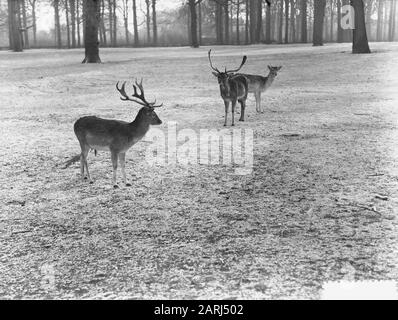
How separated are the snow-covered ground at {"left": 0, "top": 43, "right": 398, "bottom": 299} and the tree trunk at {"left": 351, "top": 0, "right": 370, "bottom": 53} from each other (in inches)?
622

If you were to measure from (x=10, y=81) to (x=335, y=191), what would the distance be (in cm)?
1658

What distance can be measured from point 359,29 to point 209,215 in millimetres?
23635

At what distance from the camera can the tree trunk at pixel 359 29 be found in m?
25.8

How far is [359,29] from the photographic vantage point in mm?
26438

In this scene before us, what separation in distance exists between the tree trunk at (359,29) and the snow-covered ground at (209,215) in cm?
1579

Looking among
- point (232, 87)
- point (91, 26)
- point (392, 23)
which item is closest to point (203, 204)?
point (232, 87)

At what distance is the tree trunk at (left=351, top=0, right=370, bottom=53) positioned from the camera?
25795mm

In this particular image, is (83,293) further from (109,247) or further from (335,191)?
(335,191)

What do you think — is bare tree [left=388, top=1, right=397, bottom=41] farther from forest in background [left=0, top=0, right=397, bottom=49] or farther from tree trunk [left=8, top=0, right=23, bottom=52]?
tree trunk [left=8, top=0, right=23, bottom=52]

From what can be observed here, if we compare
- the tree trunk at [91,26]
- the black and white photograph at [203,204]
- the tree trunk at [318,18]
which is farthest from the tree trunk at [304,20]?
the black and white photograph at [203,204]

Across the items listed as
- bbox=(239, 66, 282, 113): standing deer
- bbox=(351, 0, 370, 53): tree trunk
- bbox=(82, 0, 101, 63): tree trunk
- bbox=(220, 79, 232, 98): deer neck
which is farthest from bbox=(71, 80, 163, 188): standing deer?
bbox=(351, 0, 370, 53): tree trunk

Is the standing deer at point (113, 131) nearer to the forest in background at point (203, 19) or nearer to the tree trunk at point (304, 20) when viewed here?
the forest in background at point (203, 19)

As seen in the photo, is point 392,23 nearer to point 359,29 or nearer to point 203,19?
point 203,19
